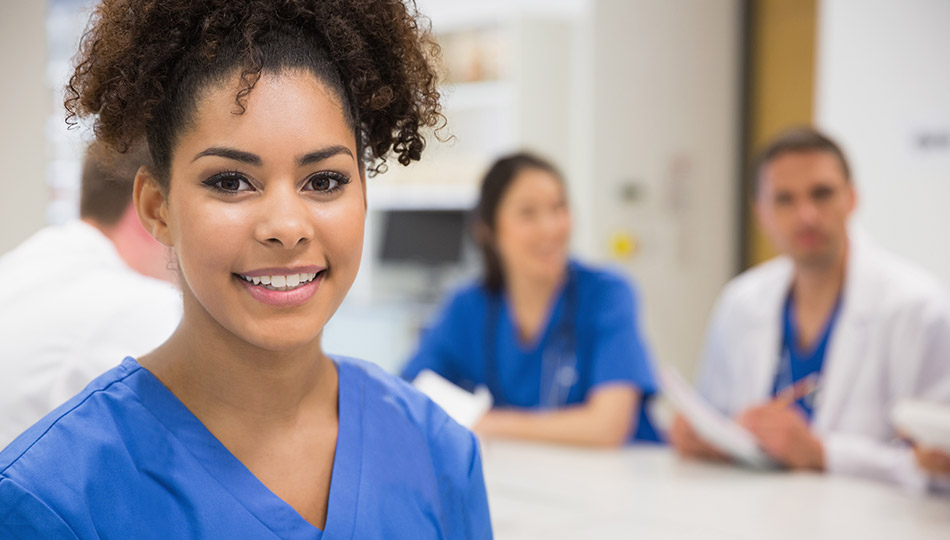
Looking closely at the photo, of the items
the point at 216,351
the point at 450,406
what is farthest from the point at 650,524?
the point at 216,351

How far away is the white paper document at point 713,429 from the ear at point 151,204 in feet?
4.20

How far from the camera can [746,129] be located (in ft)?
14.6

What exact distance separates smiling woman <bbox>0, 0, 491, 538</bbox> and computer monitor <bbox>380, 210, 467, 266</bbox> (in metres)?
4.20

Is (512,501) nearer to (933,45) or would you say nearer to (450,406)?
(450,406)

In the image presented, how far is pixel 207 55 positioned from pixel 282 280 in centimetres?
24

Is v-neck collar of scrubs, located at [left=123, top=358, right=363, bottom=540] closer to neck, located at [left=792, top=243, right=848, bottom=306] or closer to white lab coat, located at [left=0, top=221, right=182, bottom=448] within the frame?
white lab coat, located at [left=0, top=221, right=182, bottom=448]

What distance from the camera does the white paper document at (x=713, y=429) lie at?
1937 millimetres

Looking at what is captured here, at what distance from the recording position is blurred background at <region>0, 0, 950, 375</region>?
3295 millimetres

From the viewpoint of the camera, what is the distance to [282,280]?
0.87m

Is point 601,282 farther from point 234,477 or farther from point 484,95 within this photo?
point 484,95

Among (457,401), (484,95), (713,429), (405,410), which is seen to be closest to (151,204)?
(405,410)

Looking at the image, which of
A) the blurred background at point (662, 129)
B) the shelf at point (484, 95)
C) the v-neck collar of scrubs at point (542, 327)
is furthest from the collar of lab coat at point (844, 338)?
the shelf at point (484, 95)

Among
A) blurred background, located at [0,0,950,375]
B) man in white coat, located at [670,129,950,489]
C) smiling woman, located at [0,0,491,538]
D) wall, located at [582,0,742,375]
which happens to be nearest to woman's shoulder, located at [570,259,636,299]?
man in white coat, located at [670,129,950,489]

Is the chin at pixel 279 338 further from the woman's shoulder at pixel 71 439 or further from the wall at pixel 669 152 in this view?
the wall at pixel 669 152
